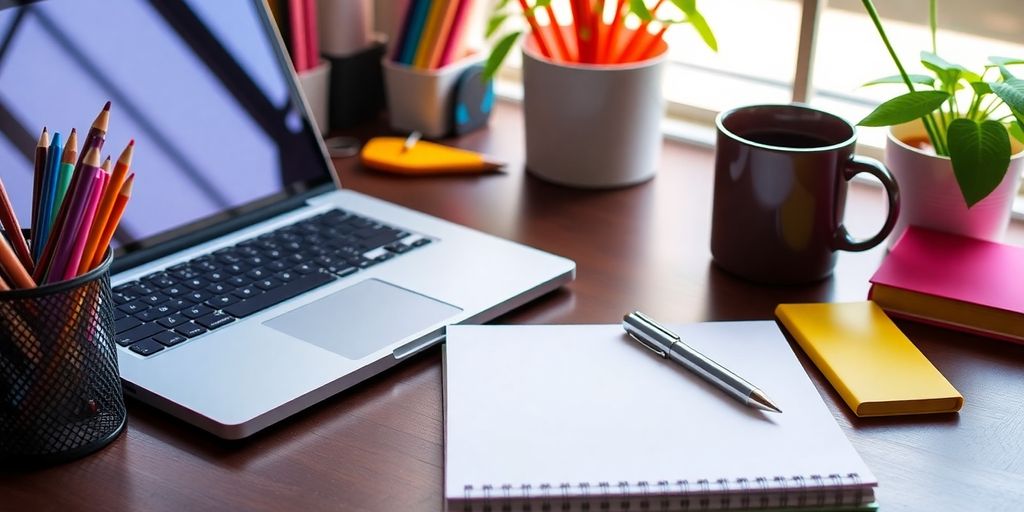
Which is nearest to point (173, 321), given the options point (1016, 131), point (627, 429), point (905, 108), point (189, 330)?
point (189, 330)

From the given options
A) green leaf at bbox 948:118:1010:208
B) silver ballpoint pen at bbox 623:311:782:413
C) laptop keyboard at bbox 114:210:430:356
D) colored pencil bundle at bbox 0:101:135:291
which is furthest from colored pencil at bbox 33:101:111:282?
green leaf at bbox 948:118:1010:208

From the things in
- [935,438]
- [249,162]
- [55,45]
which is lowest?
[935,438]

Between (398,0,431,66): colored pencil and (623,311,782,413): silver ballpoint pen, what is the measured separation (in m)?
0.51

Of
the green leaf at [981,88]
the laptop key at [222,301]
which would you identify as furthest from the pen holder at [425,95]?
the green leaf at [981,88]

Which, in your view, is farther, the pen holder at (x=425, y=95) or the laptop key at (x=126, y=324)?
the pen holder at (x=425, y=95)

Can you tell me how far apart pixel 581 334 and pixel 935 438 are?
248 millimetres

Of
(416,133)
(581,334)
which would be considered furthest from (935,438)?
(416,133)

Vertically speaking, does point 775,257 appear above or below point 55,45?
below

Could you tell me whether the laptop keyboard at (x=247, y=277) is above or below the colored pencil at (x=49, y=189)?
A: below

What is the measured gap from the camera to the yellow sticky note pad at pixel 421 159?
1.12 m

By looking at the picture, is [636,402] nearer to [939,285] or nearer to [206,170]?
[939,285]

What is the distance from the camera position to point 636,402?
709 mm

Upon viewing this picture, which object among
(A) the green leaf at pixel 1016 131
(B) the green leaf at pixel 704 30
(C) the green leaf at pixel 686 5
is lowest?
(A) the green leaf at pixel 1016 131

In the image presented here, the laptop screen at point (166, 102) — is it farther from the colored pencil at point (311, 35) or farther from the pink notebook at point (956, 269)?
the pink notebook at point (956, 269)
